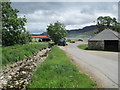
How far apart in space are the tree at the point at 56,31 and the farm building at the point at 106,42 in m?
26.7

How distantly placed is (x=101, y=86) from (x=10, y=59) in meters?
15.3

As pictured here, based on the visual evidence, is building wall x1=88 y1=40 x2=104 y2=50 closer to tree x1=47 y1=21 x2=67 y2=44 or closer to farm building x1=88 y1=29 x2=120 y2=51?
farm building x1=88 y1=29 x2=120 y2=51

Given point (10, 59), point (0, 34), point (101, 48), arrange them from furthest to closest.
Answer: point (101, 48) → point (0, 34) → point (10, 59)

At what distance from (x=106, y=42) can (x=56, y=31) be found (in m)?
30.2

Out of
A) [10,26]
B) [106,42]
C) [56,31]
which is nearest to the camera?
[10,26]

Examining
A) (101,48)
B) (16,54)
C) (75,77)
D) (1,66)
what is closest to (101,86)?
(75,77)

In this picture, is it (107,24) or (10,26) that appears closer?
(10,26)

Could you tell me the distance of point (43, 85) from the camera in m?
9.23

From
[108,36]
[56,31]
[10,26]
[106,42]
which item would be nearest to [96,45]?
[106,42]

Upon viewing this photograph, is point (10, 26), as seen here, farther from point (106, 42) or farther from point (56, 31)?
point (56, 31)

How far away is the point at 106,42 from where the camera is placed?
3909 centimetres

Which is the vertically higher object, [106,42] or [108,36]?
[108,36]

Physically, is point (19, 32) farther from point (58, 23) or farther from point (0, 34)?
point (58, 23)

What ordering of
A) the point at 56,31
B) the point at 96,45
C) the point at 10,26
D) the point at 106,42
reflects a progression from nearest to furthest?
the point at 10,26, the point at 106,42, the point at 96,45, the point at 56,31
